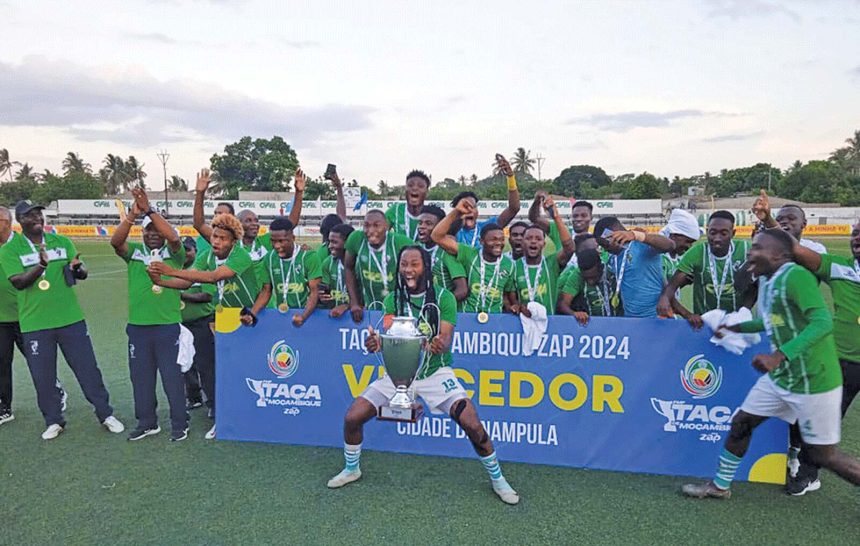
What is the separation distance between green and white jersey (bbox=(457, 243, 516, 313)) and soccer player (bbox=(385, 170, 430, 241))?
87 cm

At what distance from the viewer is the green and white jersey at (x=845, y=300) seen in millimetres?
4445

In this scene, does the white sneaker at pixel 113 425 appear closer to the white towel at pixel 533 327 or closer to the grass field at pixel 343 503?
the grass field at pixel 343 503

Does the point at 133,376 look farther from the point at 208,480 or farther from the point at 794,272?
the point at 794,272

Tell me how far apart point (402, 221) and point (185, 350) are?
2.50 meters

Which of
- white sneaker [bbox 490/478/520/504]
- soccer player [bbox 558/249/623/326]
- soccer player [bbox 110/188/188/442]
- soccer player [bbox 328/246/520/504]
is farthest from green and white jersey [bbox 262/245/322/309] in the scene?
white sneaker [bbox 490/478/520/504]

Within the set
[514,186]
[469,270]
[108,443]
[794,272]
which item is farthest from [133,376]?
[794,272]

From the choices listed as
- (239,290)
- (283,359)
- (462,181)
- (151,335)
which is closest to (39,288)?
(151,335)

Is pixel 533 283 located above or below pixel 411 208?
below

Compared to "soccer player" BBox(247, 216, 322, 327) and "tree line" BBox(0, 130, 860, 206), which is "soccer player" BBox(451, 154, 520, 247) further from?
"tree line" BBox(0, 130, 860, 206)

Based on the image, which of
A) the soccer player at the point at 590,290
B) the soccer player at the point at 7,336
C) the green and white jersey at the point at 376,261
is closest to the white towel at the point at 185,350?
the soccer player at the point at 7,336

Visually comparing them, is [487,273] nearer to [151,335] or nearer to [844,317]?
[844,317]

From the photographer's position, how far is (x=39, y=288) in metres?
5.67

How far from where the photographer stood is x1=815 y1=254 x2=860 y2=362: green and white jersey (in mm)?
4445

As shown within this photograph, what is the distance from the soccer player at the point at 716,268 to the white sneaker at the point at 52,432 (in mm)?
5693
